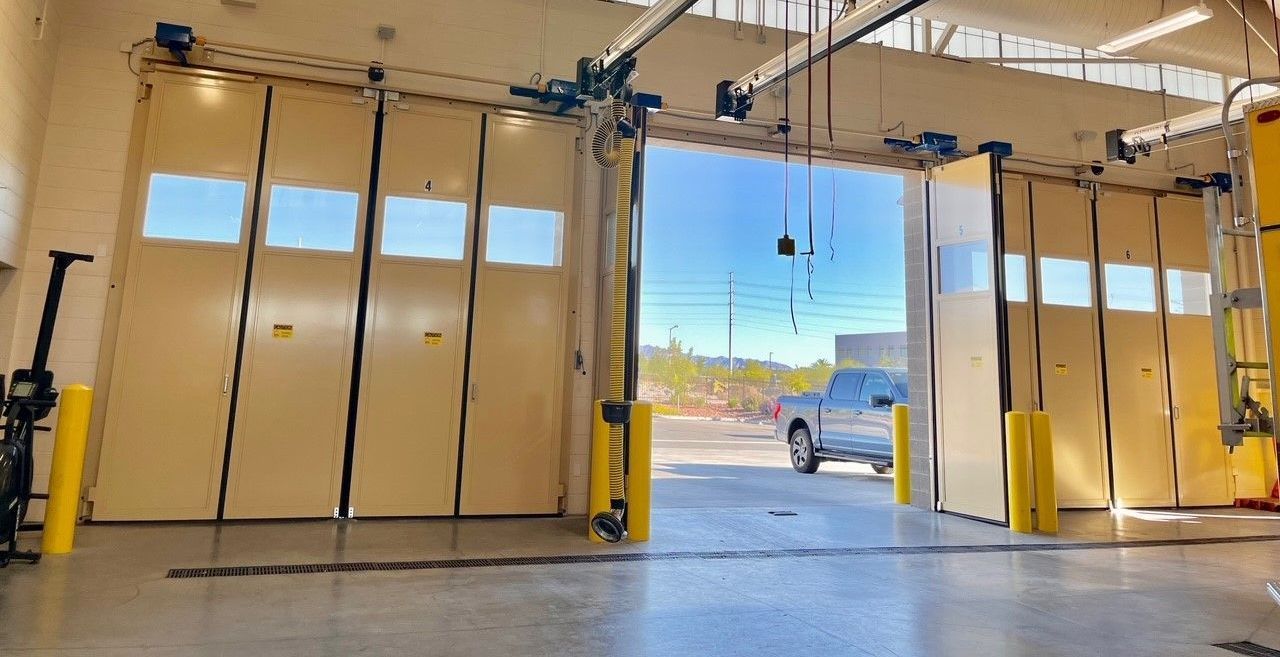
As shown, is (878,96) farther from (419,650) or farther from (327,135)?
(419,650)

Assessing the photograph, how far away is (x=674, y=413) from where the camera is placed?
22094mm

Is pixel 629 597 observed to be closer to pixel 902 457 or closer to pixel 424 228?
pixel 424 228

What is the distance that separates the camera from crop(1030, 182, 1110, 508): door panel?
22.7 ft

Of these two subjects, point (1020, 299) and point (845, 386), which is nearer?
point (1020, 299)

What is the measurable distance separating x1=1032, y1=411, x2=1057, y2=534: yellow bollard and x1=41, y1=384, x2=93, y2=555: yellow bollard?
7.14 meters

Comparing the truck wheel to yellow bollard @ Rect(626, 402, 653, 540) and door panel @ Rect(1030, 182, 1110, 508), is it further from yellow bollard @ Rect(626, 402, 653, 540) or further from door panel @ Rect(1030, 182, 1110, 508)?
yellow bollard @ Rect(626, 402, 653, 540)

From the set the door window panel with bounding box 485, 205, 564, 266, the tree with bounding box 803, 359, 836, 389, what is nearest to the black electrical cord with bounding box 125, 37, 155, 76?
the door window panel with bounding box 485, 205, 564, 266

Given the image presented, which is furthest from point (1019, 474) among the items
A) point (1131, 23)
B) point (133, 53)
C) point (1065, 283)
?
point (133, 53)

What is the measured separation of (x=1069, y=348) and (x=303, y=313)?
756cm

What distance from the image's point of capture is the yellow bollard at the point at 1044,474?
18.5ft

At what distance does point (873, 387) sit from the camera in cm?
884

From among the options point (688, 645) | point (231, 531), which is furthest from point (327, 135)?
point (688, 645)

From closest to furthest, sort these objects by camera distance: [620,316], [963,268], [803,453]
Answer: [620,316] < [963,268] < [803,453]

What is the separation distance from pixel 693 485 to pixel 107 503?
18.5 feet
